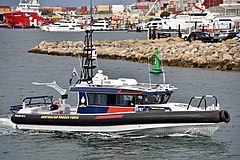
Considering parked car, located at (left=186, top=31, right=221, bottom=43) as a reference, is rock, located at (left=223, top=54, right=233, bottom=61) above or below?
above

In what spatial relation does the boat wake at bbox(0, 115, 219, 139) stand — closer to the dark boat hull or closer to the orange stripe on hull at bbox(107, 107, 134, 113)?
the dark boat hull

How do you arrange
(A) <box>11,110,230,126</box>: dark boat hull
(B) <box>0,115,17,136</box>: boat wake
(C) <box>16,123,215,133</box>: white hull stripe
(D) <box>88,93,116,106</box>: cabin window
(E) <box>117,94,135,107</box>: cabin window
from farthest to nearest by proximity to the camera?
(B) <box>0,115,17,136</box>: boat wake < (D) <box>88,93,116,106</box>: cabin window < (E) <box>117,94,135,107</box>: cabin window < (C) <box>16,123,215,133</box>: white hull stripe < (A) <box>11,110,230,126</box>: dark boat hull

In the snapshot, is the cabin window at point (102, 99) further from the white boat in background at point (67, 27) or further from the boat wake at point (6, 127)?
the white boat in background at point (67, 27)

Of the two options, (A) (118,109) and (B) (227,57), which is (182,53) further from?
(A) (118,109)

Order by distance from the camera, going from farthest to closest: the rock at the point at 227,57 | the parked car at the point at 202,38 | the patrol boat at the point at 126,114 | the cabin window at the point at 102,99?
the parked car at the point at 202,38 → the rock at the point at 227,57 → the cabin window at the point at 102,99 → the patrol boat at the point at 126,114

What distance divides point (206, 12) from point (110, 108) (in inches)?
3687

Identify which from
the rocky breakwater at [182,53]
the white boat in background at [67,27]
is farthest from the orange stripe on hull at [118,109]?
the white boat in background at [67,27]

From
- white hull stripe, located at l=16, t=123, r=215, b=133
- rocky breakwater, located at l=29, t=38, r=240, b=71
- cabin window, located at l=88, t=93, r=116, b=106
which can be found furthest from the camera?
rocky breakwater, located at l=29, t=38, r=240, b=71

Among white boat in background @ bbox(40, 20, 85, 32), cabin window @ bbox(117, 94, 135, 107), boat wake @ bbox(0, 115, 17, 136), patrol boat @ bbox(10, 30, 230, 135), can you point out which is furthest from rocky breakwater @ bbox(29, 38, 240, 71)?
white boat in background @ bbox(40, 20, 85, 32)

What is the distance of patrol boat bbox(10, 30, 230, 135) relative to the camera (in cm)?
2186

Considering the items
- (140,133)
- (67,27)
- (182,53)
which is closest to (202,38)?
(182,53)

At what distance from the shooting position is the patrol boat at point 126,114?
21859mm

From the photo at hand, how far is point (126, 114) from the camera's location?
2242 centimetres

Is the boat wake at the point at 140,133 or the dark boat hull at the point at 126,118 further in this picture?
the boat wake at the point at 140,133
